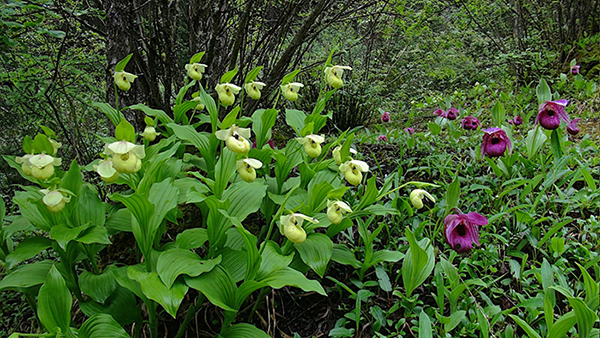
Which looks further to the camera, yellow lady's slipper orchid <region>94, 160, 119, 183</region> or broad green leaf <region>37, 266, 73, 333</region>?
yellow lady's slipper orchid <region>94, 160, 119, 183</region>

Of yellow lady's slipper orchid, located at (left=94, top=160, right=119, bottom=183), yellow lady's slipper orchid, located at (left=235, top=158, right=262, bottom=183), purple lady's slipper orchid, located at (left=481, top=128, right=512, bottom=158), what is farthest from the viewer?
purple lady's slipper orchid, located at (left=481, top=128, right=512, bottom=158)

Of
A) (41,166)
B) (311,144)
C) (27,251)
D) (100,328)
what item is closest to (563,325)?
(311,144)

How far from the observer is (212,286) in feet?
3.71

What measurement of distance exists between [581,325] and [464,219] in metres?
0.46

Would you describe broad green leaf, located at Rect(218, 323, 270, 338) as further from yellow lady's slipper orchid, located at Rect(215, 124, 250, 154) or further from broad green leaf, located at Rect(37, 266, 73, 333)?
yellow lady's slipper orchid, located at Rect(215, 124, 250, 154)

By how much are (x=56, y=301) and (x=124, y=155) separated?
18.8 inches

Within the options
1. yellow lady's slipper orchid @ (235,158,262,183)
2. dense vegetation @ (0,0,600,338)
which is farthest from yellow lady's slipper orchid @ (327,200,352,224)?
yellow lady's slipper orchid @ (235,158,262,183)

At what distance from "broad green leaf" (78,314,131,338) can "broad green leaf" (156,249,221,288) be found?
0.23 m

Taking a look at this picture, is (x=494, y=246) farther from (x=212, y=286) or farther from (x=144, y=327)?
(x=144, y=327)

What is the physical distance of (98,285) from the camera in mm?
1249

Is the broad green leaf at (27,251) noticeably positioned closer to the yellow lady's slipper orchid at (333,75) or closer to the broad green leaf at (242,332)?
the broad green leaf at (242,332)

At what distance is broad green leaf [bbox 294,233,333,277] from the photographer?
132cm

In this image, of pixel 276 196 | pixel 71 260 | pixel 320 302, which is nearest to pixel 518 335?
pixel 320 302

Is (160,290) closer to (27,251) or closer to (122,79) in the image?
(27,251)
